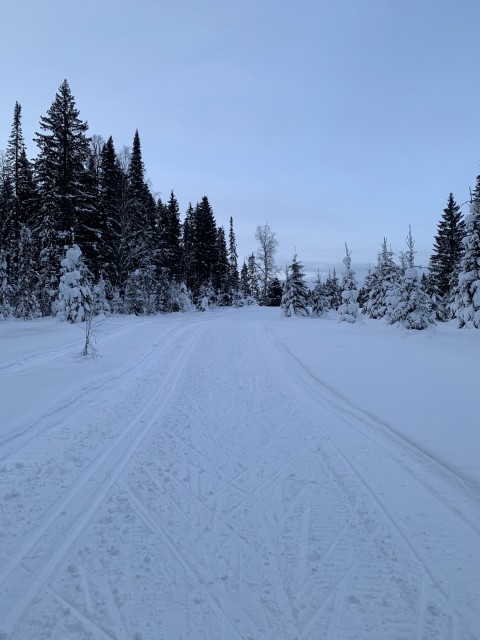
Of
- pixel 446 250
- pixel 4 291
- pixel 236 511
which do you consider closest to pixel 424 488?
pixel 236 511

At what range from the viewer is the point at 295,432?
18.6 ft

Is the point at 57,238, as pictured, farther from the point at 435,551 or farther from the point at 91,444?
the point at 435,551

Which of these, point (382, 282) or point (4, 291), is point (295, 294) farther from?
point (4, 291)

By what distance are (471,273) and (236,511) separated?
1909 cm

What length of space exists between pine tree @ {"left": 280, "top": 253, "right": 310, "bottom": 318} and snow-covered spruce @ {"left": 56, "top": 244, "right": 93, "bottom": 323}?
18.5 meters

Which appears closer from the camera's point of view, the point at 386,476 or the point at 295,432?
the point at 386,476

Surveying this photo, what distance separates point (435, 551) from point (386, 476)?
130 cm

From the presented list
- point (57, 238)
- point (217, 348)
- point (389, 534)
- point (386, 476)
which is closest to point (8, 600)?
point (389, 534)

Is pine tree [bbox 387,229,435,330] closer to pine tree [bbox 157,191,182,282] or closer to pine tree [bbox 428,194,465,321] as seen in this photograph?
pine tree [bbox 428,194,465,321]

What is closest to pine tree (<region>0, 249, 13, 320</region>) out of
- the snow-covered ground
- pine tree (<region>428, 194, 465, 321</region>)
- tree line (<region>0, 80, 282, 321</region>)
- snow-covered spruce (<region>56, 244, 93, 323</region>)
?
tree line (<region>0, 80, 282, 321</region>)

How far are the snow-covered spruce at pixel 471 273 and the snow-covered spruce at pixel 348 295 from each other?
319 inches

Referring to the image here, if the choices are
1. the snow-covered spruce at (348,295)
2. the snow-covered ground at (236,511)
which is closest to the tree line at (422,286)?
the snow-covered spruce at (348,295)

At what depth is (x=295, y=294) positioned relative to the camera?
34000 millimetres

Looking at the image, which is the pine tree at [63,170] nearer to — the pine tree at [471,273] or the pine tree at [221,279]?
the pine tree at [471,273]
